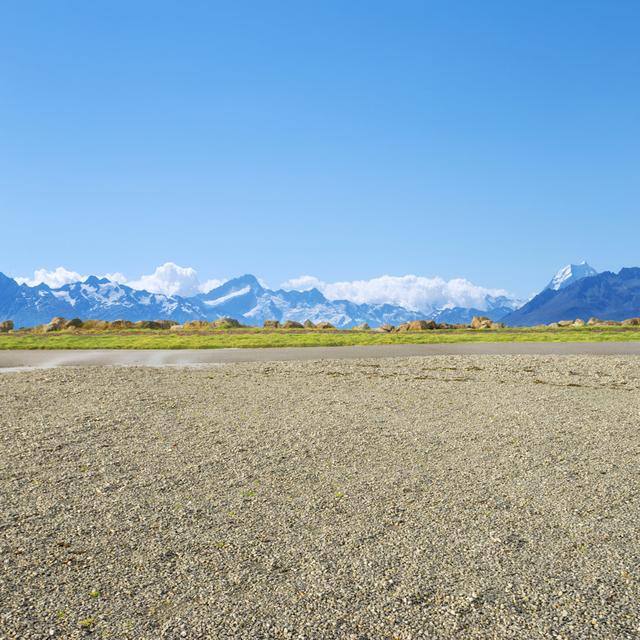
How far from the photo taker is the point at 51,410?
17.8 m

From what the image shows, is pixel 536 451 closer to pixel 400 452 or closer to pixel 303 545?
pixel 400 452

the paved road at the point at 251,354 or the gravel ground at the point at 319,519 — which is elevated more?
the paved road at the point at 251,354

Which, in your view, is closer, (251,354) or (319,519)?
(319,519)

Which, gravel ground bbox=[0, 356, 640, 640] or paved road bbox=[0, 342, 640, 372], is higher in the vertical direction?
paved road bbox=[0, 342, 640, 372]

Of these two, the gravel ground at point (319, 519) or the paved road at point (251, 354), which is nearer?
the gravel ground at point (319, 519)

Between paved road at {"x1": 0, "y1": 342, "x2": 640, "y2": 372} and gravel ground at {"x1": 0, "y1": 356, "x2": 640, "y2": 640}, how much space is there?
14.0 metres

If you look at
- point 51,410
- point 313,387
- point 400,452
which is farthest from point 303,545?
point 313,387

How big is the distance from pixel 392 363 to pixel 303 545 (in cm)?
2292

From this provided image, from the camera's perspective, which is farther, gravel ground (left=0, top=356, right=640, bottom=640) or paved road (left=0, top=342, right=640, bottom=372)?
paved road (left=0, top=342, right=640, bottom=372)

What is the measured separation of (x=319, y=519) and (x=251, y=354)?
28.3 meters

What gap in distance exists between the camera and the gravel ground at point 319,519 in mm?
6353

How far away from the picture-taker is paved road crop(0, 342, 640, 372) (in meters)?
32.6

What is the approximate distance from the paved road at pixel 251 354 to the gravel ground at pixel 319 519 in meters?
14.0

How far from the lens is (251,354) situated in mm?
37000
